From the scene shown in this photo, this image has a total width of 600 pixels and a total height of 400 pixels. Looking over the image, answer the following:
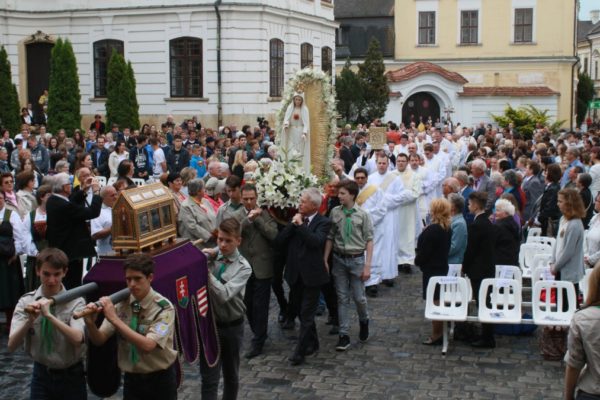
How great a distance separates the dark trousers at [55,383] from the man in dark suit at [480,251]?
5256mm

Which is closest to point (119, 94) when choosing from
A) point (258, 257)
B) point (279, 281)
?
point (279, 281)

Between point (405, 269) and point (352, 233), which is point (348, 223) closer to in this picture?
point (352, 233)

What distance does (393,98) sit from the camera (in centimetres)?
4503

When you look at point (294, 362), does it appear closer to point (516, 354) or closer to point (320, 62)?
point (516, 354)

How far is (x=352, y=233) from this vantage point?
9781mm

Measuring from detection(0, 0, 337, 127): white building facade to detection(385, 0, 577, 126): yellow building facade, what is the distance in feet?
50.4

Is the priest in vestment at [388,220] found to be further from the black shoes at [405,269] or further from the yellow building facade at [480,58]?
the yellow building facade at [480,58]

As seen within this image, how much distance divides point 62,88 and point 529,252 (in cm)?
1820

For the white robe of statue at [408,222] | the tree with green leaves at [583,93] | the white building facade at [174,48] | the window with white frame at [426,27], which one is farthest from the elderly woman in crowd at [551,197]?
the tree with green leaves at [583,93]

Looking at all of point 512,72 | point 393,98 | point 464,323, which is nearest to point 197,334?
point 464,323

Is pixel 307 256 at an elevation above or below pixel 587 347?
below

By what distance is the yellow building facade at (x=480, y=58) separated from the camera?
45531 millimetres

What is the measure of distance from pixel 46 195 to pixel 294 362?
368 centimetres

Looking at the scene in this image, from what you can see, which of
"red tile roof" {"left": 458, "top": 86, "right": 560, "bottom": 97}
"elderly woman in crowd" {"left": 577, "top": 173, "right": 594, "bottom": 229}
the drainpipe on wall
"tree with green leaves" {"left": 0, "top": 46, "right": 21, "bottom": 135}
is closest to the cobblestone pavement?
"elderly woman in crowd" {"left": 577, "top": 173, "right": 594, "bottom": 229}
